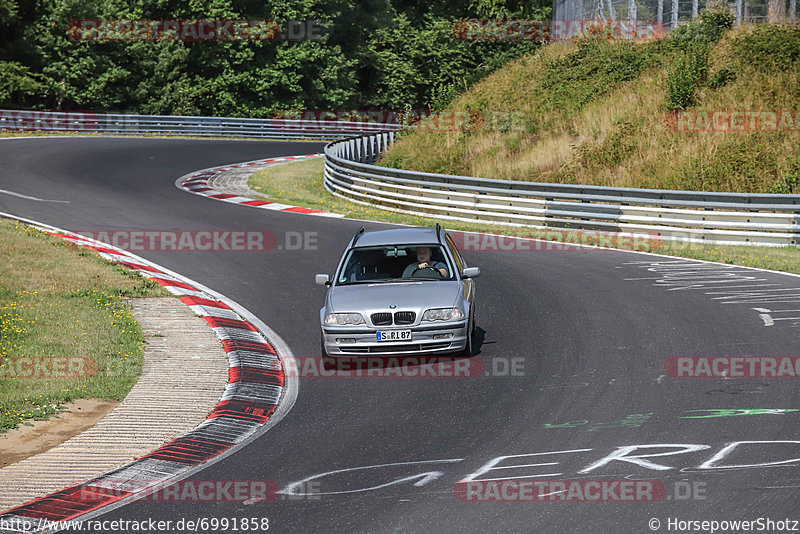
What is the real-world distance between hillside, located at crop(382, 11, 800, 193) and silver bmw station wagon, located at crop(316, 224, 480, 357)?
1383 cm

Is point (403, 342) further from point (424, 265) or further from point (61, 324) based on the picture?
point (61, 324)

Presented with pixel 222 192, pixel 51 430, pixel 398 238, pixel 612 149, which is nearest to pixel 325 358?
pixel 398 238

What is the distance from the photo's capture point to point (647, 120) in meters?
28.1

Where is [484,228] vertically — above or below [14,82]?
below

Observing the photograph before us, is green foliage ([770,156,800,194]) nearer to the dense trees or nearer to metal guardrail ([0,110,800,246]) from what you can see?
metal guardrail ([0,110,800,246])

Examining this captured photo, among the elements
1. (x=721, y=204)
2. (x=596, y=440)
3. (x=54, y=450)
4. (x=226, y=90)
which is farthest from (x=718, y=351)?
(x=226, y=90)

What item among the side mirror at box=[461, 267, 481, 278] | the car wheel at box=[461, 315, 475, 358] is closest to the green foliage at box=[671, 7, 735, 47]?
the side mirror at box=[461, 267, 481, 278]

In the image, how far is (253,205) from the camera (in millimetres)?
27062

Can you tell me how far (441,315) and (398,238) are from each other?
2.03 m

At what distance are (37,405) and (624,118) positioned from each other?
21477 millimetres

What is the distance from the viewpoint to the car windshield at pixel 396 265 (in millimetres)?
12938

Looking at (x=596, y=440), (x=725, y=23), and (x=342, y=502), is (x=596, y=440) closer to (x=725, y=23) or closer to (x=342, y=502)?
(x=342, y=502)

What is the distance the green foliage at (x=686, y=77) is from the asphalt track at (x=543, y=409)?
10.0 meters

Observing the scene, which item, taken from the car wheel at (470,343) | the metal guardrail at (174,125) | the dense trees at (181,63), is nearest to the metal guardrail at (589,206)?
the car wheel at (470,343)
